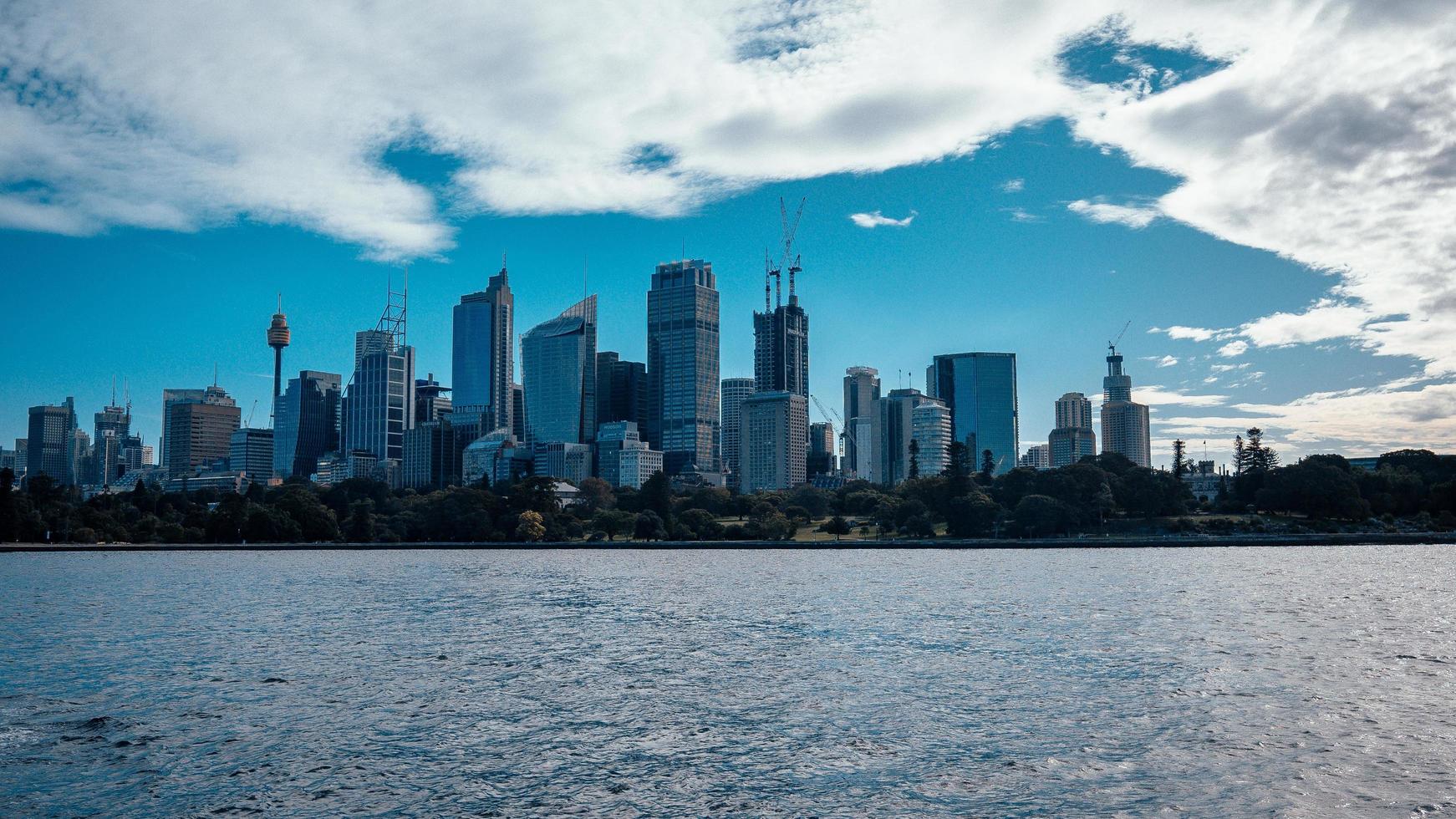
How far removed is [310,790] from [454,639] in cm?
3453

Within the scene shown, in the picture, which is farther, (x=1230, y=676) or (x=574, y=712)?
(x=1230, y=676)

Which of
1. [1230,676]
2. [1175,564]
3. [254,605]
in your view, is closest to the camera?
[1230,676]

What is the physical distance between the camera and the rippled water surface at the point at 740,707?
2944 cm

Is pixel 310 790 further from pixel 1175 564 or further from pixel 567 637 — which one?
pixel 1175 564

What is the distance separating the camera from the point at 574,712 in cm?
4088

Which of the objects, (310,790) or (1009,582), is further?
(1009,582)

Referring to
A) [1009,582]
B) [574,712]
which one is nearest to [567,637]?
[574,712]

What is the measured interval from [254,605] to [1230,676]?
242 feet

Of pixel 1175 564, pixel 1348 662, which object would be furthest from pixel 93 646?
pixel 1175 564

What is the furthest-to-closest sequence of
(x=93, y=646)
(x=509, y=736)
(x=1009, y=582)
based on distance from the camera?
(x=1009, y=582), (x=93, y=646), (x=509, y=736)

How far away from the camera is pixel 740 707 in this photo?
41.8 meters

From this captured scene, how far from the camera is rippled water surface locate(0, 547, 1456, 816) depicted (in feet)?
96.6

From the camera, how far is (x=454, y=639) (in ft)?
210

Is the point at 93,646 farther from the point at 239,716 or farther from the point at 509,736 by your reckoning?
the point at 509,736
